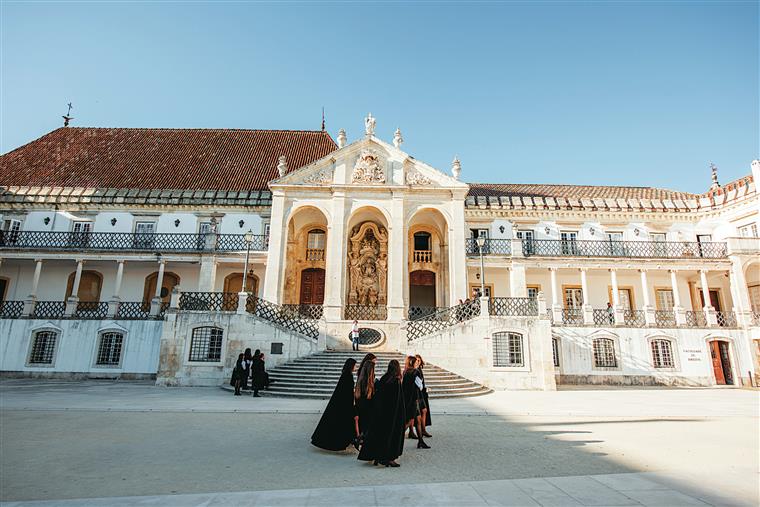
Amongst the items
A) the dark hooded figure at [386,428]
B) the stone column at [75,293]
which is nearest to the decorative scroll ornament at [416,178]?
the dark hooded figure at [386,428]

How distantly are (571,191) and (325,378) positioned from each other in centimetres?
2234

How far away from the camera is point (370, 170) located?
69.7ft

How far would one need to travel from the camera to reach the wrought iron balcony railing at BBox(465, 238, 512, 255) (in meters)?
23.6

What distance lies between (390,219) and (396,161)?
3.25 m

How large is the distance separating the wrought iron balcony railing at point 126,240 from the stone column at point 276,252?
2.89 metres

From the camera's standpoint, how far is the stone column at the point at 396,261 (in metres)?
19.3

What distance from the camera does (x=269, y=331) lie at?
16.3m

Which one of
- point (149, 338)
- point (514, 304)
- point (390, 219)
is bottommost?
point (149, 338)

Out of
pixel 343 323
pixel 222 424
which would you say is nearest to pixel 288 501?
pixel 222 424

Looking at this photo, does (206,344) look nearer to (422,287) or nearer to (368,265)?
(368,265)

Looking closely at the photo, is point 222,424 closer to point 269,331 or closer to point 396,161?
point 269,331

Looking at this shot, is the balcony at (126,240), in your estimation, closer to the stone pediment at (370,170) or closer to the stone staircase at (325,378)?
the stone pediment at (370,170)

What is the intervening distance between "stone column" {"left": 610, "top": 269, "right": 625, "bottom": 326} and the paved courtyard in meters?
10.0

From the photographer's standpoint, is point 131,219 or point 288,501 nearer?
point 288,501
